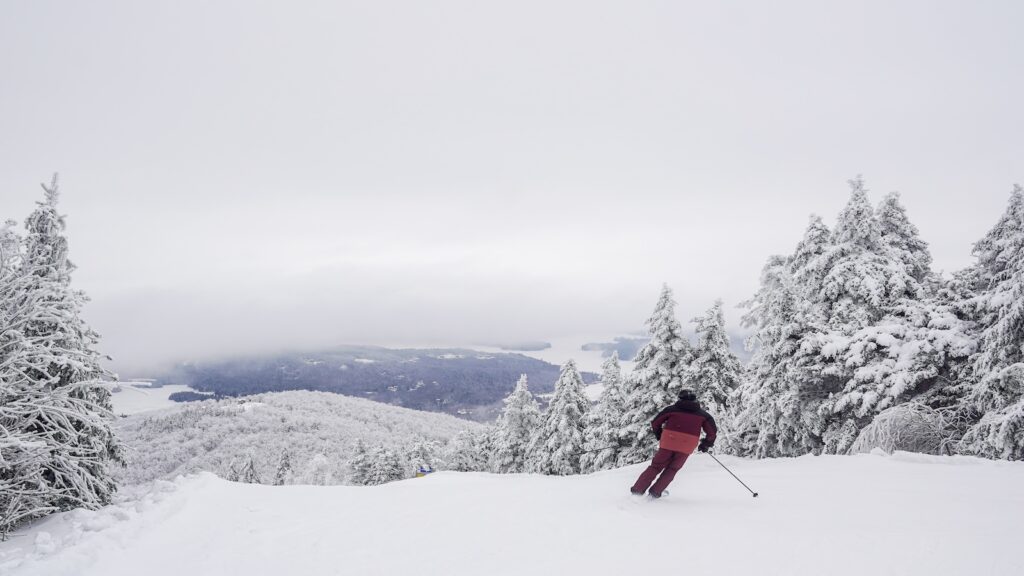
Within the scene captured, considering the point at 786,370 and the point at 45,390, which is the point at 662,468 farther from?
the point at 45,390

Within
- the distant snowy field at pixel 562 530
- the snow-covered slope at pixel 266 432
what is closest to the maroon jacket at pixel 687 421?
the distant snowy field at pixel 562 530

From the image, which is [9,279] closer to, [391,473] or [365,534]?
[365,534]

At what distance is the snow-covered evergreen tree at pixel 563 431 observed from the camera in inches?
1081

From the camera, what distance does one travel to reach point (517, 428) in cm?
3416

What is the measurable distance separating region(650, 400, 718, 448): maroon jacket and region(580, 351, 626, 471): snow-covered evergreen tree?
14.3 m

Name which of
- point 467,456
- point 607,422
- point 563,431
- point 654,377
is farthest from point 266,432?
point 654,377

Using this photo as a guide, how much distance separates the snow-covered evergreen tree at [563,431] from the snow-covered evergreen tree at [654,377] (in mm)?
5860

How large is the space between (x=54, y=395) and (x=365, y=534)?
8.01 metres

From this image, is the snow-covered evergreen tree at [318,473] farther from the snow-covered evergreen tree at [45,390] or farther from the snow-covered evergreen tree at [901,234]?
the snow-covered evergreen tree at [901,234]

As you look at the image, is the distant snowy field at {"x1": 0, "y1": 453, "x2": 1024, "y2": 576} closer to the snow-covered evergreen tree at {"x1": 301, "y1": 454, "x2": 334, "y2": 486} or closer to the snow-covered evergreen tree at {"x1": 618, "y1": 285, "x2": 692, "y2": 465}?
the snow-covered evergreen tree at {"x1": 618, "y1": 285, "x2": 692, "y2": 465}

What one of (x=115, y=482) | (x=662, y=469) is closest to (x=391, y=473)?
(x=115, y=482)

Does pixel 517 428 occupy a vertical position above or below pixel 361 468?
above

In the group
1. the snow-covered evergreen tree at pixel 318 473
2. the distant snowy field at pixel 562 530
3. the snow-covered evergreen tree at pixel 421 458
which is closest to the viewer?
the distant snowy field at pixel 562 530

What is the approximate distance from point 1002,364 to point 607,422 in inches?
627
